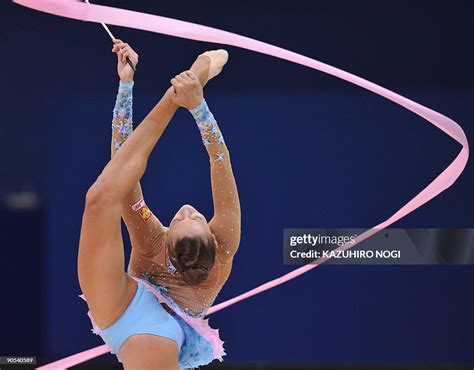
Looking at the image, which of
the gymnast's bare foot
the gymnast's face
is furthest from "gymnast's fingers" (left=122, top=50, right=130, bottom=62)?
the gymnast's face

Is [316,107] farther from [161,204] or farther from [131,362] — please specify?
[131,362]

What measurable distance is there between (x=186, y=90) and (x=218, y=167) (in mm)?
260

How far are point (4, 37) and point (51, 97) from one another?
434mm

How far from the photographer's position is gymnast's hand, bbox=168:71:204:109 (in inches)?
67.7

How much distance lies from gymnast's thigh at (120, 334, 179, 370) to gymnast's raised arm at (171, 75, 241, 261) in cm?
39

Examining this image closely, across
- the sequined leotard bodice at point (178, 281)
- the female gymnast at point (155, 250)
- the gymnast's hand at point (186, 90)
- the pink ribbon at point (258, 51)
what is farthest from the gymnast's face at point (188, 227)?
the pink ribbon at point (258, 51)

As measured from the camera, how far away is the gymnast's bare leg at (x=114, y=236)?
4.97 feet

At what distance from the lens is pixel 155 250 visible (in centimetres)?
215

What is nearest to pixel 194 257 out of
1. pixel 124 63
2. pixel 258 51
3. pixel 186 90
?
pixel 186 90

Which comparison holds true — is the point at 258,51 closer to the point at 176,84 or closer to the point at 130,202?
the point at 130,202

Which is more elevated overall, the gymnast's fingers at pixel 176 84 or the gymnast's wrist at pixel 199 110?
the gymnast's fingers at pixel 176 84

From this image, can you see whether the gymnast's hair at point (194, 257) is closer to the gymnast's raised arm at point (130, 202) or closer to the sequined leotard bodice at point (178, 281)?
the sequined leotard bodice at point (178, 281)

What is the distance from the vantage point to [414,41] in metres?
3.84

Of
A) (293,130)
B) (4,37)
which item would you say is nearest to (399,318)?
(293,130)
